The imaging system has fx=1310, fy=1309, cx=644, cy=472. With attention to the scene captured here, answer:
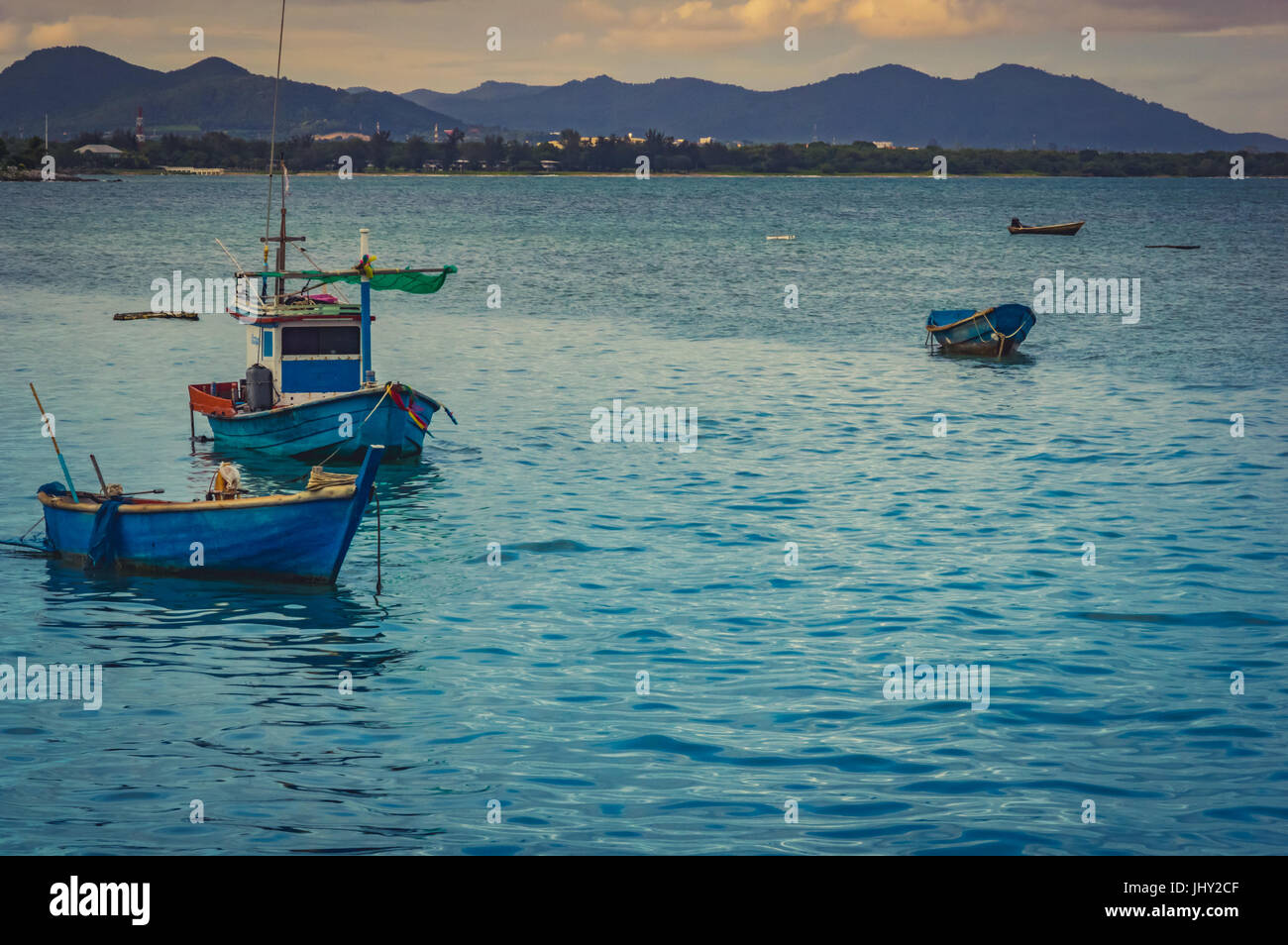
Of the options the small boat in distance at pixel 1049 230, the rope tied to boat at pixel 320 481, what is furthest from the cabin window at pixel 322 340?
the small boat in distance at pixel 1049 230

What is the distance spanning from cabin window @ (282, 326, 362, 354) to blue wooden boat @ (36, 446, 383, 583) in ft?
29.4

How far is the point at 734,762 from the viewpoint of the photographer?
12.8 meters

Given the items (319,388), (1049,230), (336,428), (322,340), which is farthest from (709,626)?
(1049,230)

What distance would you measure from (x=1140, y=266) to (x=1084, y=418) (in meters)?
58.7

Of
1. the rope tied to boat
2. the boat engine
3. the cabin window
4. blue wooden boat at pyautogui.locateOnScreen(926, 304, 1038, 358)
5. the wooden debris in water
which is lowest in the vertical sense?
the rope tied to boat

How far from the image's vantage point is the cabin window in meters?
27.6

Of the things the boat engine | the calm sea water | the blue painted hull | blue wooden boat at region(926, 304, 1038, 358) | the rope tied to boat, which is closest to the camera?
the calm sea water

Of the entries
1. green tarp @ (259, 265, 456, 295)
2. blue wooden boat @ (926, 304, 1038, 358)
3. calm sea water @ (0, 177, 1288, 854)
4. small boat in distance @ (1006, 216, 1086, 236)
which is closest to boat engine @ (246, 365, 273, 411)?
calm sea water @ (0, 177, 1288, 854)

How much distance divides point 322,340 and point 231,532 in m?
10.3

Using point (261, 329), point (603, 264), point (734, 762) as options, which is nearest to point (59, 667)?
point (734, 762)

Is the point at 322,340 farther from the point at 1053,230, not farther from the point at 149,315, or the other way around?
the point at 1053,230

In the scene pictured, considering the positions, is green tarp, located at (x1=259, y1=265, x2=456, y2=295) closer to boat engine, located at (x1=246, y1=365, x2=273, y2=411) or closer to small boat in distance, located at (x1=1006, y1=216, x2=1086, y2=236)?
boat engine, located at (x1=246, y1=365, x2=273, y2=411)

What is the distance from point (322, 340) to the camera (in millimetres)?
27750

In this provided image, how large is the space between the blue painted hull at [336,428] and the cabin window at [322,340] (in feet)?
5.16
